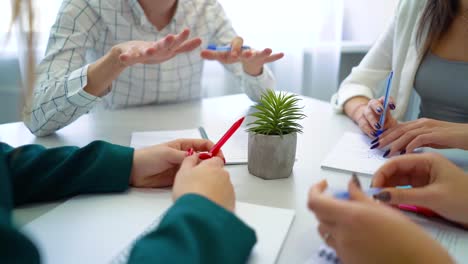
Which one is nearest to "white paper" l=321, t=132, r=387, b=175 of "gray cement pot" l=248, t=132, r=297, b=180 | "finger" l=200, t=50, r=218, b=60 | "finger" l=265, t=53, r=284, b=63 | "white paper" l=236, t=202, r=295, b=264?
"gray cement pot" l=248, t=132, r=297, b=180

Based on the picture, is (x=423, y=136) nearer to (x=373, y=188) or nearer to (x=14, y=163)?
(x=373, y=188)

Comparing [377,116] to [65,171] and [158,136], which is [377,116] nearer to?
[158,136]

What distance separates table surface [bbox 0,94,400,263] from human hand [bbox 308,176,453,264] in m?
0.11

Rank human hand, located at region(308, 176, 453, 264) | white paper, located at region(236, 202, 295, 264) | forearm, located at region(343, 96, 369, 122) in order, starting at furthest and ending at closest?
1. forearm, located at region(343, 96, 369, 122)
2. white paper, located at region(236, 202, 295, 264)
3. human hand, located at region(308, 176, 453, 264)

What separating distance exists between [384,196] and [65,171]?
505mm

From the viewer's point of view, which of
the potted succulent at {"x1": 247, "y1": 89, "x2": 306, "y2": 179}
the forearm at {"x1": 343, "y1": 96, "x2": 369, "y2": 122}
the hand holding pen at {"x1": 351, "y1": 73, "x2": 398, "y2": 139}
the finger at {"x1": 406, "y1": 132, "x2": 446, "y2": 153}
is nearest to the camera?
the potted succulent at {"x1": 247, "y1": 89, "x2": 306, "y2": 179}

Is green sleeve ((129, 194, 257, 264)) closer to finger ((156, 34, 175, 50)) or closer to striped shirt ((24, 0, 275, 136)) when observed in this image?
finger ((156, 34, 175, 50))

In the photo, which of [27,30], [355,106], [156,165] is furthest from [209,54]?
[27,30]

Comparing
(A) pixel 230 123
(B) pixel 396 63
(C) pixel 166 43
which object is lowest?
(A) pixel 230 123

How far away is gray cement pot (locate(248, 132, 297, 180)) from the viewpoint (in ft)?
2.33

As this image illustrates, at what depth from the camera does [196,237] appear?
443mm

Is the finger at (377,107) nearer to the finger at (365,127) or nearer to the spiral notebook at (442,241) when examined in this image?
the finger at (365,127)

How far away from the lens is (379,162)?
2.64ft

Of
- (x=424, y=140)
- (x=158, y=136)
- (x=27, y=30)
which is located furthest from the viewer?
(x=158, y=136)
